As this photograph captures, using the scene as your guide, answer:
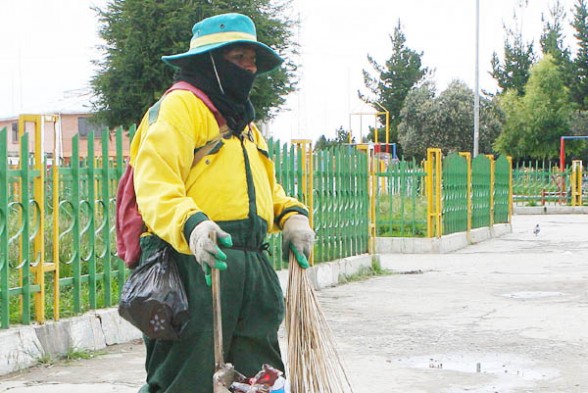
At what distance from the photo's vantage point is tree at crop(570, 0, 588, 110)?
58250 millimetres

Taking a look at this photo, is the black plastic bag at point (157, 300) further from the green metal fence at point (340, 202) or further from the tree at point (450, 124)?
the tree at point (450, 124)

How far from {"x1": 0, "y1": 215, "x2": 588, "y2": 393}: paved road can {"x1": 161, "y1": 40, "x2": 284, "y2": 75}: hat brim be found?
2.71 m

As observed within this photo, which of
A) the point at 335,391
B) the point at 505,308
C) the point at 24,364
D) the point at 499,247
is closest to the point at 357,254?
the point at 505,308

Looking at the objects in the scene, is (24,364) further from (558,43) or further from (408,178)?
(558,43)

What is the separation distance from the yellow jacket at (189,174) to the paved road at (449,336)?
2.69 meters

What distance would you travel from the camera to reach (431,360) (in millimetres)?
7273

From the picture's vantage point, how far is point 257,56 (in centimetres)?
412

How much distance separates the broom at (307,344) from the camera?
393cm

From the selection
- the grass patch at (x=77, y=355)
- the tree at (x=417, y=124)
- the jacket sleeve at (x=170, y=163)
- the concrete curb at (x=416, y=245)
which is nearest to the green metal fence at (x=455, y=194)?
the concrete curb at (x=416, y=245)

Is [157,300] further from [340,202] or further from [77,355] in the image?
[340,202]

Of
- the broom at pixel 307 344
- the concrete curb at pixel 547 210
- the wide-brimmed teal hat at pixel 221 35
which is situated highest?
the wide-brimmed teal hat at pixel 221 35

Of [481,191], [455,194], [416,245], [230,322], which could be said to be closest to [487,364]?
[230,322]

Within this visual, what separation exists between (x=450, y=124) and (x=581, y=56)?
8.16m

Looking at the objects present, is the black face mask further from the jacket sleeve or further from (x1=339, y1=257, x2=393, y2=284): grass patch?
(x1=339, y1=257, x2=393, y2=284): grass patch
